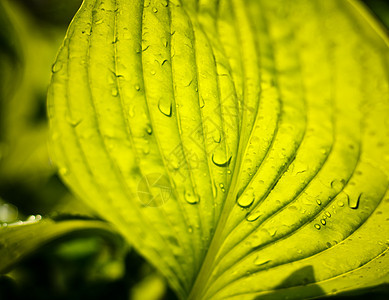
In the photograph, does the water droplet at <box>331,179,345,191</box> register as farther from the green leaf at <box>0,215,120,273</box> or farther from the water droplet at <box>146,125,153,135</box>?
the green leaf at <box>0,215,120,273</box>

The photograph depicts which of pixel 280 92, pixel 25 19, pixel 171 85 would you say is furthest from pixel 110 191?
pixel 25 19

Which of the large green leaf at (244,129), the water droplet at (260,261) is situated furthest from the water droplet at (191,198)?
the water droplet at (260,261)

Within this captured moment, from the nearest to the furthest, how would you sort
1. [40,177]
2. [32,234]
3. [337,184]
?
[337,184]
[32,234]
[40,177]

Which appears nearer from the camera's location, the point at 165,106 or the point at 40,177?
the point at 165,106

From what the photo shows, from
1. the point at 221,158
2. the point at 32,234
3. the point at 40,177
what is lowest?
the point at 40,177

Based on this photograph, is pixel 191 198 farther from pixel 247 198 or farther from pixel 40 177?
pixel 40 177

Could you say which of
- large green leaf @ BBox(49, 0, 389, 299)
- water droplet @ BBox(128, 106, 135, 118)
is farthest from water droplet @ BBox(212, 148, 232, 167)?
water droplet @ BBox(128, 106, 135, 118)

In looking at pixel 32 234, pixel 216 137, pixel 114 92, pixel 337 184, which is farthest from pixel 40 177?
pixel 337 184

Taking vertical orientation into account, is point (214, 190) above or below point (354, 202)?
below
